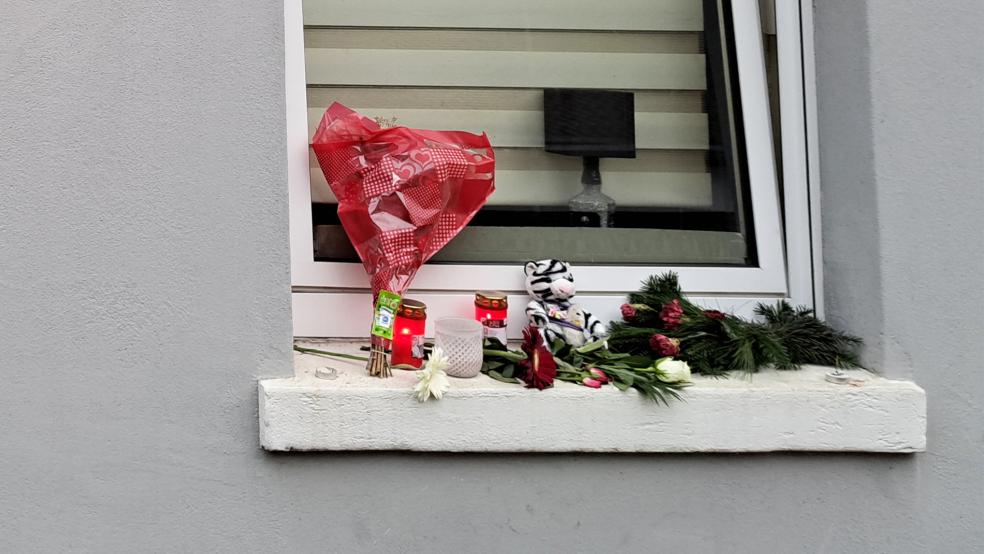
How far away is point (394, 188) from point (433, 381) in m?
0.41

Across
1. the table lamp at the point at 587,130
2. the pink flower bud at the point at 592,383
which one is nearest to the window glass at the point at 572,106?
the table lamp at the point at 587,130

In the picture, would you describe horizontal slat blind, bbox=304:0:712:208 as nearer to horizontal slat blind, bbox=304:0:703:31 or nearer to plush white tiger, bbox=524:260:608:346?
horizontal slat blind, bbox=304:0:703:31

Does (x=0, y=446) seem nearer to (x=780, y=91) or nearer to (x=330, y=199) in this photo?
(x=330, y=199)

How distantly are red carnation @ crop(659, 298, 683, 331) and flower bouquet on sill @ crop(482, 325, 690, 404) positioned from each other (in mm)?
90

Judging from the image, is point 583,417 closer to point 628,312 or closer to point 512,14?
point 628,312

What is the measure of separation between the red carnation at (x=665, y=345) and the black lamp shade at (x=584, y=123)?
0.49 metres

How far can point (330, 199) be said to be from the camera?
2.08m

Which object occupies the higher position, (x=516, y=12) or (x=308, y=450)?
(x=516, y=12)

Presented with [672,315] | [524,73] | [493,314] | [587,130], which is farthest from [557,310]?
[524,73]

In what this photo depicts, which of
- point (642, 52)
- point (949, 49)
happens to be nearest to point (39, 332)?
point (642, 52)

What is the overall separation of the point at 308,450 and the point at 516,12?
1087mm

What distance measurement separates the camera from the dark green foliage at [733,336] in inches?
75.2

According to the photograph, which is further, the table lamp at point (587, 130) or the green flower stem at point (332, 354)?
the table lamp at point (587, 130)

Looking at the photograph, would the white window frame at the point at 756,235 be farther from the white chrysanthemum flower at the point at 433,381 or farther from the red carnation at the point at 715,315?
the white chrysanthemum flower at the point at 433,381
